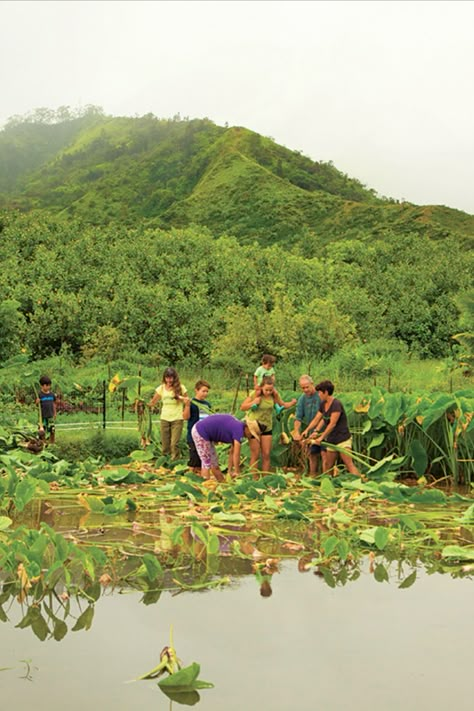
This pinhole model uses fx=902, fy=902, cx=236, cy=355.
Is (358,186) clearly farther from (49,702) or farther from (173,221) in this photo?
(49,702)

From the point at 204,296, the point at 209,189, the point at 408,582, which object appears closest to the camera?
the point at 408,582

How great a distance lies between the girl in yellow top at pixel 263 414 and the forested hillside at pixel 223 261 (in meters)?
8.49

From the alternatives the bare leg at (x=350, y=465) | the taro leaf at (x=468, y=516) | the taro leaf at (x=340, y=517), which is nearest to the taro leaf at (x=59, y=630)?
the taro leaf at (x=340, y=517)

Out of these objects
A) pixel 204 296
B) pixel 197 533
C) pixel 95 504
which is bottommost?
pixel 95 504

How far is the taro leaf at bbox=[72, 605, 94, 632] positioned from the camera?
436 centimetres

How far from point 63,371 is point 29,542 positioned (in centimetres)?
1931

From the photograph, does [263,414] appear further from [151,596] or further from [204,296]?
[204,296]

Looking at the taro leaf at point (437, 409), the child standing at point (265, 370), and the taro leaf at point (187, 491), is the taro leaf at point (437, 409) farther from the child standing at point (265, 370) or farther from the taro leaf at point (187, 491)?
the taro leaf at point (187, 491)

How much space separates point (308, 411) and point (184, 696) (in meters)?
6.07

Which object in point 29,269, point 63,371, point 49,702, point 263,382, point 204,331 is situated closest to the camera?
point 49,702

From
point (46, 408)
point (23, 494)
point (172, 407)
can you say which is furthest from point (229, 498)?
point (46, 408)

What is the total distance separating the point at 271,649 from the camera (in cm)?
411

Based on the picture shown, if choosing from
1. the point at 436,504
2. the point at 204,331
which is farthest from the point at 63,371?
the point at 436,504

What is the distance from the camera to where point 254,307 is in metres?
33.4
